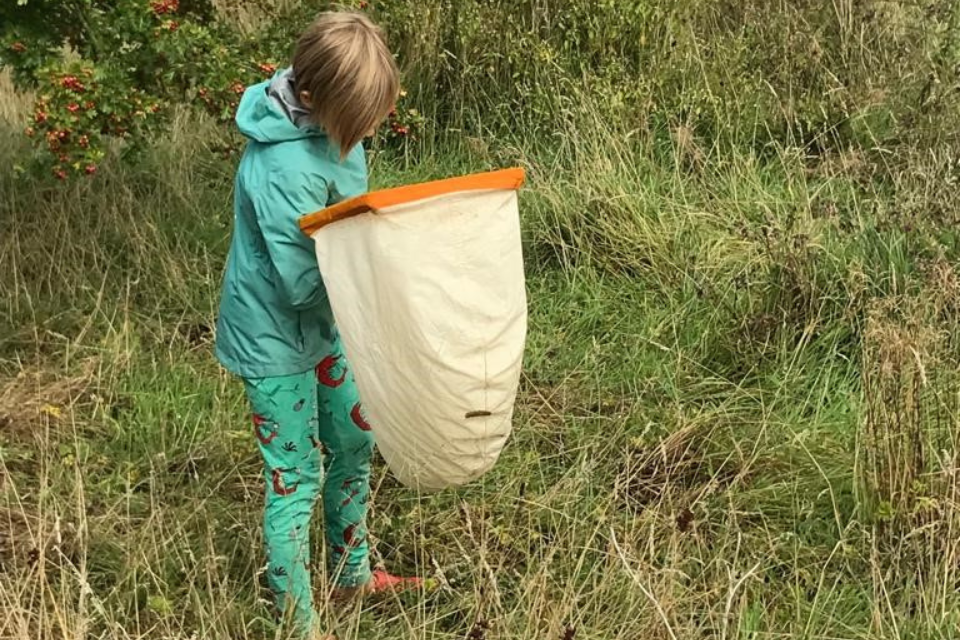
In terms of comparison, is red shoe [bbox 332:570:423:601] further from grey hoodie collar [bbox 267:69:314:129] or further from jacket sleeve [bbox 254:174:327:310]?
grey hoodie collar [bbox 267:69:314:129]

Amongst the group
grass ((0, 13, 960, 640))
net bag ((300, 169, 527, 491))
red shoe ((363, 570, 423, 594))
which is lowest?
red shoe ((363, 570, 423, 594))

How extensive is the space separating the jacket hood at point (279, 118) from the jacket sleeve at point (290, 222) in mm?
91

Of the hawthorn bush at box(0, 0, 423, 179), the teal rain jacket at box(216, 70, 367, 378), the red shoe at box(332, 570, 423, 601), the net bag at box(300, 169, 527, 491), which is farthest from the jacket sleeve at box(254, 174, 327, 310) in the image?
the hawthorn bush at box(0, 0, 423, 179)

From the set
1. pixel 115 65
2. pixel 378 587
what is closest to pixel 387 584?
pixel 378 587

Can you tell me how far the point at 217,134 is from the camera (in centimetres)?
532

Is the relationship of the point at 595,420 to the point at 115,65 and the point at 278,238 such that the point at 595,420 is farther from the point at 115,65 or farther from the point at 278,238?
the point at 115,65

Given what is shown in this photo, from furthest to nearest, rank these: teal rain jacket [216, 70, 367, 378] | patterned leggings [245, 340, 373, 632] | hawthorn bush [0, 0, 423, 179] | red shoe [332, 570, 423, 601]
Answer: hawthorn bush [0, 0, 423, 179] → red shoe [332, 570, 423, 601] → patterned leggings [245, 340, 373, 632] → teal rain jacket [216, 70, 367, 378]

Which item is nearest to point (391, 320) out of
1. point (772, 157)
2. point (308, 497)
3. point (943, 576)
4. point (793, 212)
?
point (308, 497)

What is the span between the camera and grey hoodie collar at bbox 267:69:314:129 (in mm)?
2238

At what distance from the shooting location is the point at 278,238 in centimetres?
222

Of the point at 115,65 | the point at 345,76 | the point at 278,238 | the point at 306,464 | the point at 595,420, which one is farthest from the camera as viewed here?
the point at 115,65

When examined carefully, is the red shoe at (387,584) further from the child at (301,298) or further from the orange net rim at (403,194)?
the orange net rim at (403,194)

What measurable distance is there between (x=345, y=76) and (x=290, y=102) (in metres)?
0.18

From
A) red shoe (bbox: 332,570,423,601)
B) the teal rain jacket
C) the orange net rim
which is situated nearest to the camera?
the orange net rim
